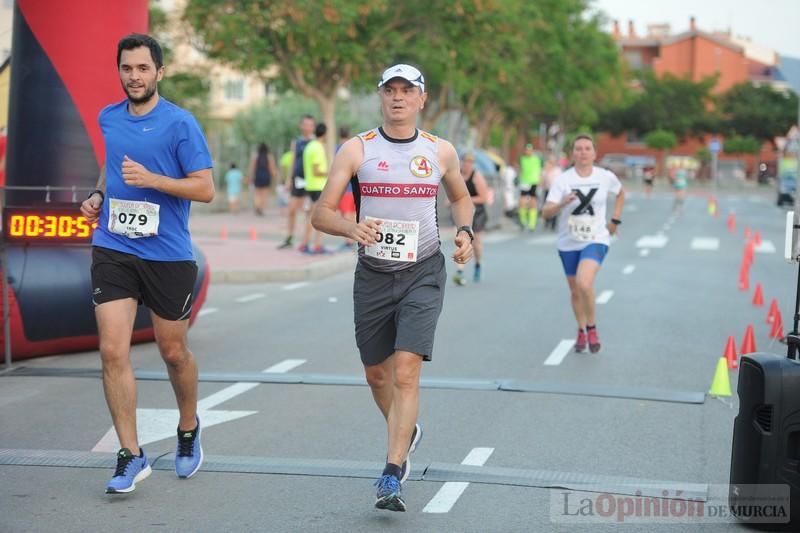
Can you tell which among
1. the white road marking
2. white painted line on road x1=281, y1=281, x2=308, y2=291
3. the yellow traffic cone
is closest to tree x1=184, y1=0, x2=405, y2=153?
white painted line on road x1=281, y1=281, x2=308, y2=291

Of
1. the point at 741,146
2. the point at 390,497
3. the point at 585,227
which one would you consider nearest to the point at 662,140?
the point at 741,146

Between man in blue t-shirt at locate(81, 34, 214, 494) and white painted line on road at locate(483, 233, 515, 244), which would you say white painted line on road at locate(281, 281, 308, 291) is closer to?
white painted line on road at locate(483, 233, 515, 244)

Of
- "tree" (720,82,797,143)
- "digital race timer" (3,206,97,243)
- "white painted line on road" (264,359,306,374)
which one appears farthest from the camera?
"tree" (720,82,797,143)

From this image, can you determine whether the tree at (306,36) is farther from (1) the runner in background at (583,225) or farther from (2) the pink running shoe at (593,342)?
(2) the pink running shoe at (593,342)

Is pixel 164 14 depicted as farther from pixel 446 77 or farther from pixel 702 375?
pixel 702 375

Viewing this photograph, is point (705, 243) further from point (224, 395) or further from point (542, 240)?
point (224, 395)

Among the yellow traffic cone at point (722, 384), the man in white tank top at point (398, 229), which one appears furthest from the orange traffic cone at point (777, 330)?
the man in white tank top at point (398, 229)

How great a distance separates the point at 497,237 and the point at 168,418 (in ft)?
71.2

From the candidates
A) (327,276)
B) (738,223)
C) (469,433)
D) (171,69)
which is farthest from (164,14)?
(469,433)

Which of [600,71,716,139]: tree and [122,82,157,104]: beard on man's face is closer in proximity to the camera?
[122,82,157,104]: beard on man's face

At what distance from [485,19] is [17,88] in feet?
75.9

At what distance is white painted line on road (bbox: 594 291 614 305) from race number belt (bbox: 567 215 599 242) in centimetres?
417

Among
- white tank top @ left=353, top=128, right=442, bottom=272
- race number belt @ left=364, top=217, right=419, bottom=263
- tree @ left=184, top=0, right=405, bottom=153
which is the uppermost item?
tree @ left=184, top=0, right=405, bottom=153

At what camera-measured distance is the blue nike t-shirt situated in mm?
6375
